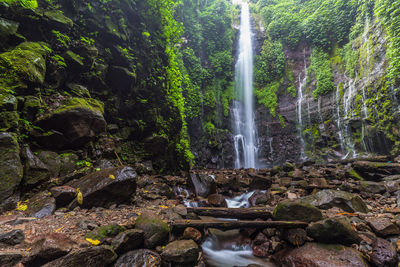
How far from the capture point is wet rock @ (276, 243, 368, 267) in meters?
2.23

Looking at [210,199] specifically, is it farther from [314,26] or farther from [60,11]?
[314,26]

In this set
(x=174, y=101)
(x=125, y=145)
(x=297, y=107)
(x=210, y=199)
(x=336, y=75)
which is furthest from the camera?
(x=297, y=107)

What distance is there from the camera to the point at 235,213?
12.3ft

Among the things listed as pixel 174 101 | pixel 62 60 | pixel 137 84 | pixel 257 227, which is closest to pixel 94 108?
pixel 62 60

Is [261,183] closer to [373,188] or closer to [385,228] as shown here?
[373,188]

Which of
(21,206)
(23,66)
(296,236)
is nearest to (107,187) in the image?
(21,206)

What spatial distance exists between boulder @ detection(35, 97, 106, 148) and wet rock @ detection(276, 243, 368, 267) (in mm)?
5112

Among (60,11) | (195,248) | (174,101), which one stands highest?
→ (60,11)

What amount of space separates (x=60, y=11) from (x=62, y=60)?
60.3 inches

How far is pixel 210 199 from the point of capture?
18.1 feet

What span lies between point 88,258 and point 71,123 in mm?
3416

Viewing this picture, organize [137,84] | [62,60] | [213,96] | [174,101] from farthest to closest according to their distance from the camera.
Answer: [213,96] < [174,101] < [137,84] < [62,60]

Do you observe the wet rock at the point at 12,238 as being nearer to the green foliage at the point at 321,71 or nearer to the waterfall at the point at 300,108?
the waterfall at the point at 300,108

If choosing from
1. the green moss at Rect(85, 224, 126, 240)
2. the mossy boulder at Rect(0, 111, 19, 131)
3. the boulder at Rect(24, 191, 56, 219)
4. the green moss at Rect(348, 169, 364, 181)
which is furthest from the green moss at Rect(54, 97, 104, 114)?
the green moss at Rect(348, 169, 364, 181)
